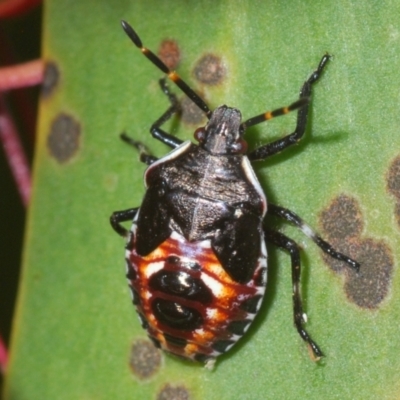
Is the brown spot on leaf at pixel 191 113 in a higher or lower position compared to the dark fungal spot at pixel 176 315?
higher

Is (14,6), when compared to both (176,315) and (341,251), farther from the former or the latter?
(341,251)

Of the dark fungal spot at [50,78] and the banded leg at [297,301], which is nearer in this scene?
the banded leg at [297,301]

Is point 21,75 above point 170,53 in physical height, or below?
below

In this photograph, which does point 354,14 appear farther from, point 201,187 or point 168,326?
point 168,326

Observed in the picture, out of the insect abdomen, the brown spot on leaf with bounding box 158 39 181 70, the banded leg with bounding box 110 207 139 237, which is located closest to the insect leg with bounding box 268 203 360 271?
the insect abdomen

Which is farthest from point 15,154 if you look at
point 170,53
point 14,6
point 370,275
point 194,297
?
point 370,275

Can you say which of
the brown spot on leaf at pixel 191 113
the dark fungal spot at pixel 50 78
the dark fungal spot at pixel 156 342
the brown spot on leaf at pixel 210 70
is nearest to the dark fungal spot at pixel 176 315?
the dark fungal spot at pixel 156 342

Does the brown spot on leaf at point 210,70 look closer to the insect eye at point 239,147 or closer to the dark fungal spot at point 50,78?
the insect eye at point 239,147
